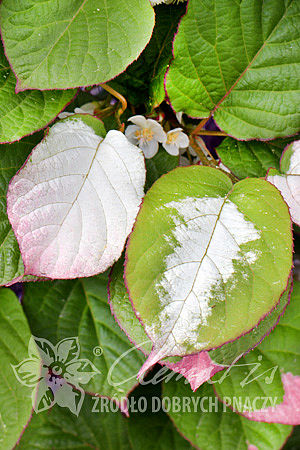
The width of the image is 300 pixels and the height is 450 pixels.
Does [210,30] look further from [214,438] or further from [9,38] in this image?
[214,438]

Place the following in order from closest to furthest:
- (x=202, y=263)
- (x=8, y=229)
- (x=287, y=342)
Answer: (x=202, y=263)
(x=8, y=229)
(x=287, y=342)

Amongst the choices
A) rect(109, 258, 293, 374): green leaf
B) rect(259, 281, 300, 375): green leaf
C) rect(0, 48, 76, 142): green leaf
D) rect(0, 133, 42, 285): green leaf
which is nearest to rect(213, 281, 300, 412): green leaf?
rect(259, 281, 300, 375): green leaf

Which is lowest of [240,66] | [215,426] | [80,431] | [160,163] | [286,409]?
[80,431]

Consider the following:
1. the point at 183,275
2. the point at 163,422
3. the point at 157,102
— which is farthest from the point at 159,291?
the point at 163,422

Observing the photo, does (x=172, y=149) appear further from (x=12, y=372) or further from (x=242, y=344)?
(x=12, y=372)

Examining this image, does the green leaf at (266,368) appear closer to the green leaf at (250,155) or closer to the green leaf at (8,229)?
the green leaf at (250,155)

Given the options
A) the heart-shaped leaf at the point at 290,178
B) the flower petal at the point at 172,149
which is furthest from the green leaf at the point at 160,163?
the heart-shaped leaf at the point at 290,178

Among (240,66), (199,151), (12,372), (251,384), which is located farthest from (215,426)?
(240,66)
